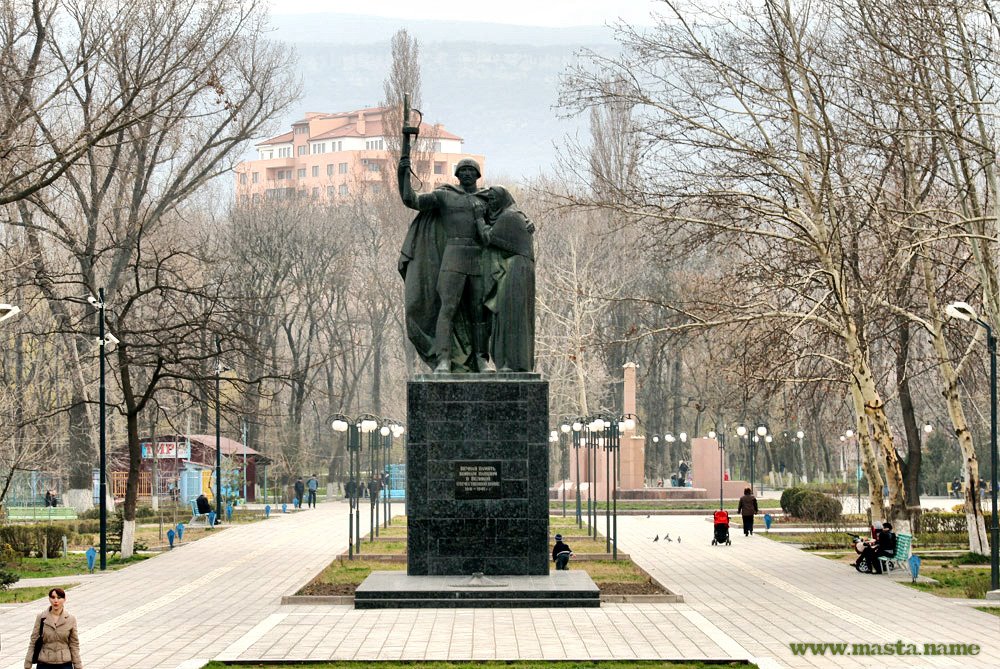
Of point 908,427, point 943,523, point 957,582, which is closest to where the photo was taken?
point 957,582

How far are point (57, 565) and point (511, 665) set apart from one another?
1705cm

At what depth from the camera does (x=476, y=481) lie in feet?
65.1

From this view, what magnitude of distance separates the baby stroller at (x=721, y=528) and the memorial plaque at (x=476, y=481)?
1339cm

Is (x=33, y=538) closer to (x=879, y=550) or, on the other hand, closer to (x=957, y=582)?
(x=879, y=550)

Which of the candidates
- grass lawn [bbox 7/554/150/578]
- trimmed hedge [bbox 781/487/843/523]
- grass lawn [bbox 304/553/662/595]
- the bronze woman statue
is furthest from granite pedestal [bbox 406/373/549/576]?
trimmed hedge [bbox 781/487/843/523]

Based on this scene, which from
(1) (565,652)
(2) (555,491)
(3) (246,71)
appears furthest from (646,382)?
(1) (565,652)

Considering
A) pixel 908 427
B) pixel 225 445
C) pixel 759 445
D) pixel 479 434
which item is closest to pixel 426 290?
pixel 479 434

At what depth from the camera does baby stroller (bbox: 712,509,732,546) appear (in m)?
32.4

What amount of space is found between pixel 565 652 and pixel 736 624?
Answer: 361 centimetres

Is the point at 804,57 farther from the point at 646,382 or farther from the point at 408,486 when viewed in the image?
the point at 646,382

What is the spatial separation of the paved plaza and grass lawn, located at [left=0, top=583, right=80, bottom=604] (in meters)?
0.57

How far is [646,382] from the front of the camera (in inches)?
2980

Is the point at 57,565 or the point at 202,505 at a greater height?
the point at 202,505

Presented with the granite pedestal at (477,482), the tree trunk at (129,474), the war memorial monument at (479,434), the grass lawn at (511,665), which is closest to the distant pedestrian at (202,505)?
the tree trunk at (129,474)
